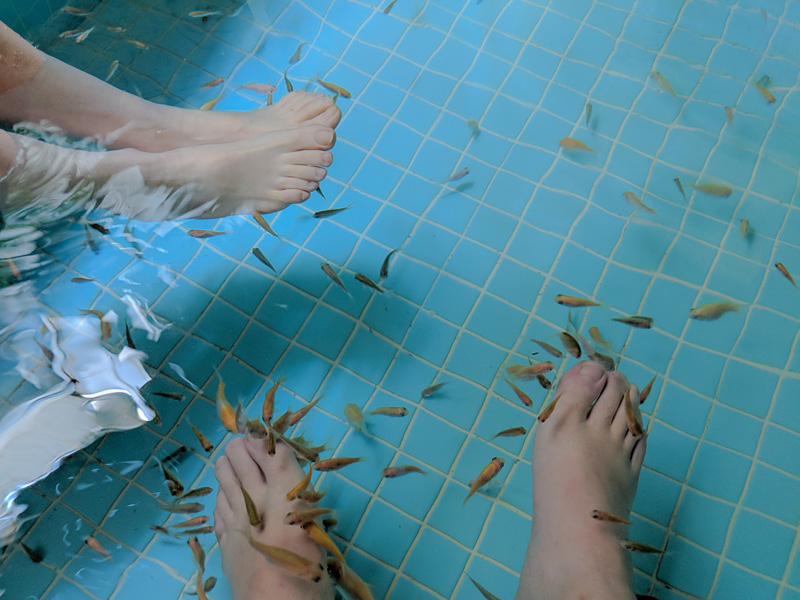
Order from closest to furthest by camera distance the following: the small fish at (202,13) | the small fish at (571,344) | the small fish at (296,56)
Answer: the small fish at (571,344), the small fish at (296,56), the small fish at (202,13)

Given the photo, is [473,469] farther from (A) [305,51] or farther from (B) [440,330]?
(A) [305,51]

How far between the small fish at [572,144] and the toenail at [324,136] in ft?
2.72

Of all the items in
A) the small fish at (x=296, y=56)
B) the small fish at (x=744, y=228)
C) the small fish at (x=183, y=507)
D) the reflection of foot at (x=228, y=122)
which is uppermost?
the small fish at (x=296, y=56)

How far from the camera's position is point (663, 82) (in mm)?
2150

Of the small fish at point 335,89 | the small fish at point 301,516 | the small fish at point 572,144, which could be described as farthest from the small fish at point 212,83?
the small fish at point 301,516

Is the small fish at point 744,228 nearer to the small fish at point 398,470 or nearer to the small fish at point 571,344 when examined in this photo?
the small fish at point 571,344

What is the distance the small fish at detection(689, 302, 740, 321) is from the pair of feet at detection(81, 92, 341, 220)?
1.24 meters

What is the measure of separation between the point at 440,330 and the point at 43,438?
1.21m

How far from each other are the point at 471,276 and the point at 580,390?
0.51m

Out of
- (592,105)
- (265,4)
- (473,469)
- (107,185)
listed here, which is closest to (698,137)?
(592,105)

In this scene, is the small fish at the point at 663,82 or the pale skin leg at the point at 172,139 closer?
the pale skin leg at the point at 172,139

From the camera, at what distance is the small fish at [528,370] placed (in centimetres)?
166

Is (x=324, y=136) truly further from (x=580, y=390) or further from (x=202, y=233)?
(x=580, y=390)

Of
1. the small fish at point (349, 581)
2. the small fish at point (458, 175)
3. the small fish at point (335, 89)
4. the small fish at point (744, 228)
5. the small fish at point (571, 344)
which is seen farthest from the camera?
the small fish at point (335, 89)
